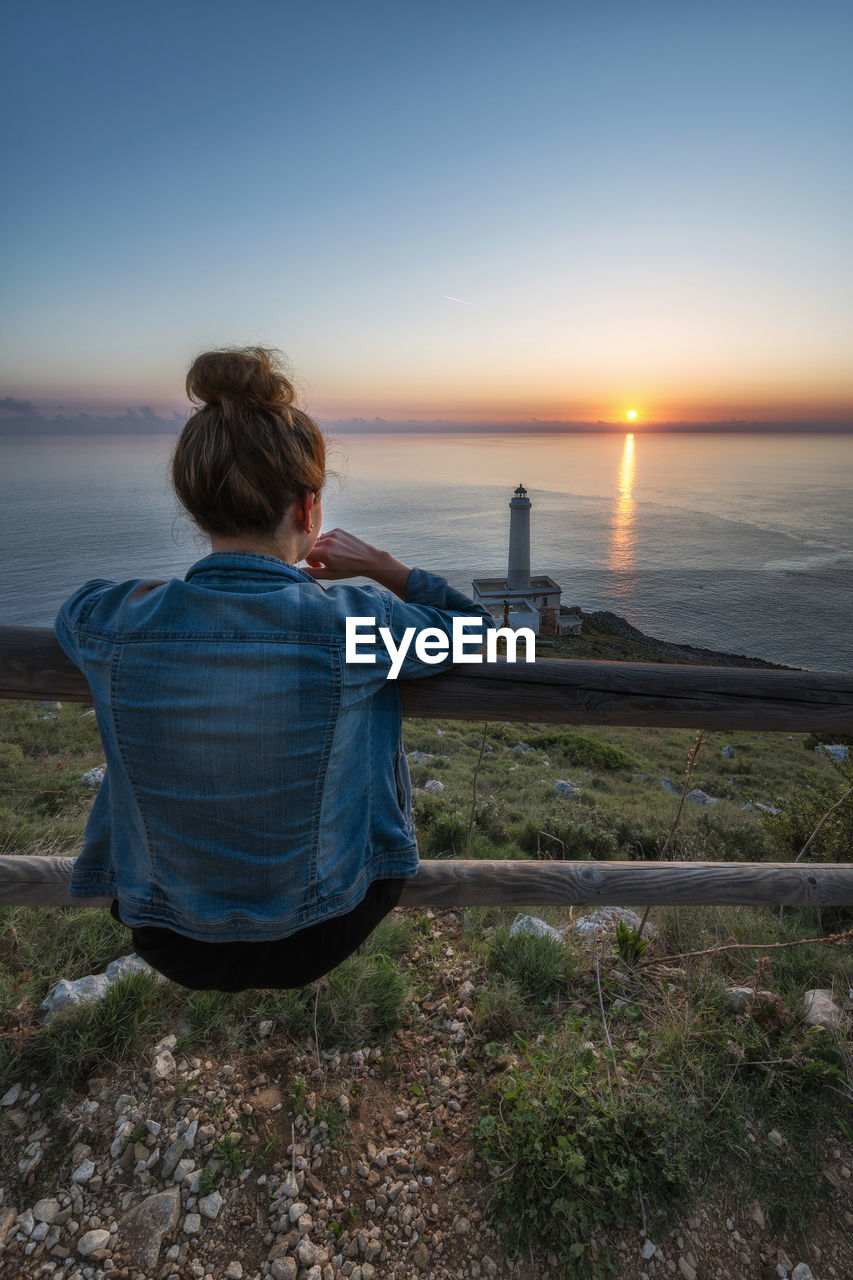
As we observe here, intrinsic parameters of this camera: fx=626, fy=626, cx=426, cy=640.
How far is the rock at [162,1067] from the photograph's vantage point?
87.7 inches

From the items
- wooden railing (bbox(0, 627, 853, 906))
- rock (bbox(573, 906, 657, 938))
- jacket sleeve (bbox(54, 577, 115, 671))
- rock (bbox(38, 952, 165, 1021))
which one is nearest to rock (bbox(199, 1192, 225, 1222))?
rock (bbox(38, 952, 165, 1021))

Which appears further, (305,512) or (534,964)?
(534,964)

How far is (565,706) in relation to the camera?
194 cm

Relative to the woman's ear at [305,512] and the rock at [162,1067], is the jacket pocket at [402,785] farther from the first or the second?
the rock at [162,1067]

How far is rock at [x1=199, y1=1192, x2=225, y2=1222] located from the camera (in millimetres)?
1873

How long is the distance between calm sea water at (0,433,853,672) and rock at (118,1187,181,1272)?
6.40 ft

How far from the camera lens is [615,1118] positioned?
2.03 m

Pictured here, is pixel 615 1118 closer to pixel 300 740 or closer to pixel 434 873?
pixel 434 873

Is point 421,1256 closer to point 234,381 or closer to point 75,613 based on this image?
point 75,613

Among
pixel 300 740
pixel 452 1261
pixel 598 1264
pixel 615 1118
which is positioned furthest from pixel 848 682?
pixel 452 1261

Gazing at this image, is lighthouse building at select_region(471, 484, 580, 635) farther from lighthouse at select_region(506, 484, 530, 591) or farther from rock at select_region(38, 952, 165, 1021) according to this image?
rock at select_region(38, 952, 165, 1021)

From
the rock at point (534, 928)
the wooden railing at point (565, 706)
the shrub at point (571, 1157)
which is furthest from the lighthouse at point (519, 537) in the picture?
the shrub at point (571, 1157)

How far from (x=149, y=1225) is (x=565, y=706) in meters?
1.97

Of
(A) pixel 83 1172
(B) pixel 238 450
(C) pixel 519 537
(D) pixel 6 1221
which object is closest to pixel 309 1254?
(A) pixel 83 1172
